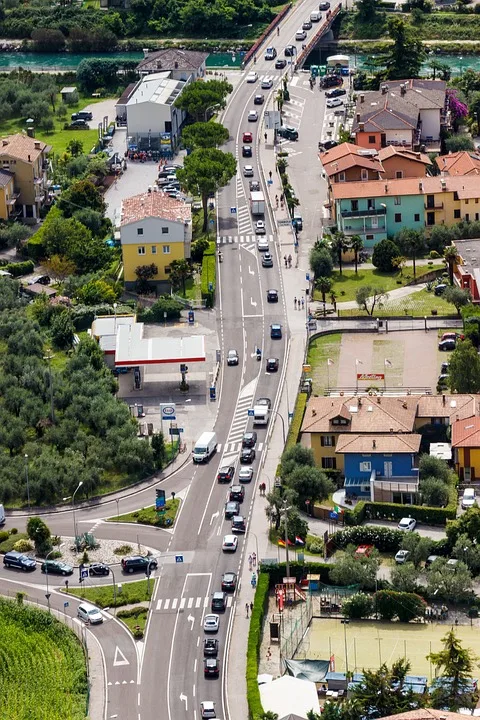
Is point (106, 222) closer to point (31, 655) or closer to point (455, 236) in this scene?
point (455, 236)

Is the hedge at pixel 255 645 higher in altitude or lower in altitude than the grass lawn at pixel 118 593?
lower

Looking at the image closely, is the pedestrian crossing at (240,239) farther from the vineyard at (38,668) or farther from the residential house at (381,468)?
the vineyard at (38,668)

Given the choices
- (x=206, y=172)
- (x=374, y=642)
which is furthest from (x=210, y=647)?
(x=206, y=172)

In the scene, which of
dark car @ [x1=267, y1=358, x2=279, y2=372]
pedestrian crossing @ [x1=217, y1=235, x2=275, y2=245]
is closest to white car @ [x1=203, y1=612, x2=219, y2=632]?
dark car @ [x1=267, y1=358, x2=279, y2=372]

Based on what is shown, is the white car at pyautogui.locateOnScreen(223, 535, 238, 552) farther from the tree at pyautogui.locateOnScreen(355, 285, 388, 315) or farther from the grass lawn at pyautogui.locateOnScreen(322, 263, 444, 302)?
the grass lawn at pyautogui.locateOnScreen(322, 263, 444, 302)

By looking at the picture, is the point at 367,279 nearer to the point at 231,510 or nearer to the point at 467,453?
the point at 467,453

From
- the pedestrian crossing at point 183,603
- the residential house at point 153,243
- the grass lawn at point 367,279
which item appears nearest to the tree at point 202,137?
the residential house at point 153,243

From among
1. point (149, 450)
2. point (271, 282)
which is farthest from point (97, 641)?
point (271, 282)
